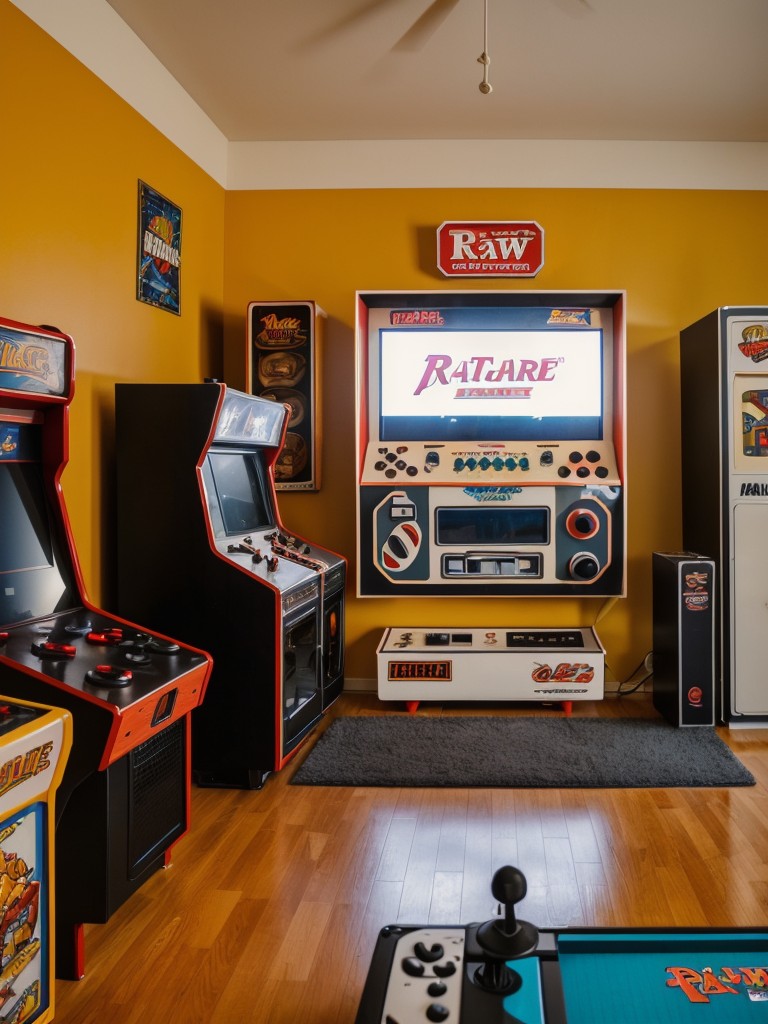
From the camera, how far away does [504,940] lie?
4.33 ft

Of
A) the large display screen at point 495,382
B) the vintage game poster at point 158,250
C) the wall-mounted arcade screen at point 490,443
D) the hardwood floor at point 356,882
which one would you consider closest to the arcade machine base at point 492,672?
the wall-mounted arcade screen at point 490,443

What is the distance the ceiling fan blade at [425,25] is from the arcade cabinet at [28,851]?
2.95 m

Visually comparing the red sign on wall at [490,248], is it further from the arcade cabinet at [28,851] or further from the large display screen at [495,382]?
the arcade cabinet at [28,851]

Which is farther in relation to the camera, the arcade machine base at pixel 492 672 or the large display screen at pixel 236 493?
the arcade machine base at pixel 492 672

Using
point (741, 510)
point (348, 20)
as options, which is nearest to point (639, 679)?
point (741, 510)

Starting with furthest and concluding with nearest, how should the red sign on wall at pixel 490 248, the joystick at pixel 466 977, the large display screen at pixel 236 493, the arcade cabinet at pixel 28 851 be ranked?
the red sign on wall at pixel 490 248 < the large display screen at pixel 236 493 < the arcade cabinet at pixel 28 851 < the joystick at pixel 466 977

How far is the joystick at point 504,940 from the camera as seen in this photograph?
1272mm

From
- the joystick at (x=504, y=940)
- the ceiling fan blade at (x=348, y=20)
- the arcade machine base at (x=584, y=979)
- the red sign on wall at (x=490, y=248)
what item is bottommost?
the arcade machine base at (x=584, y=979)

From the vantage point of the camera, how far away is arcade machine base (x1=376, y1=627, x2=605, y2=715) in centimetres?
404

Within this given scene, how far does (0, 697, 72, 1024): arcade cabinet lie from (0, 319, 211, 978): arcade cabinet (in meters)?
0.21

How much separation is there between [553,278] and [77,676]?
3477mm

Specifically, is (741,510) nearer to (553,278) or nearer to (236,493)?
(553,278)

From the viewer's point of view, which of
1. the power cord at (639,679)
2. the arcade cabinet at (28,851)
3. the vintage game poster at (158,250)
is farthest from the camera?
the power cord at (639,679)

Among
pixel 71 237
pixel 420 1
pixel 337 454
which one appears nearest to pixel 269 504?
pixel 337 454
